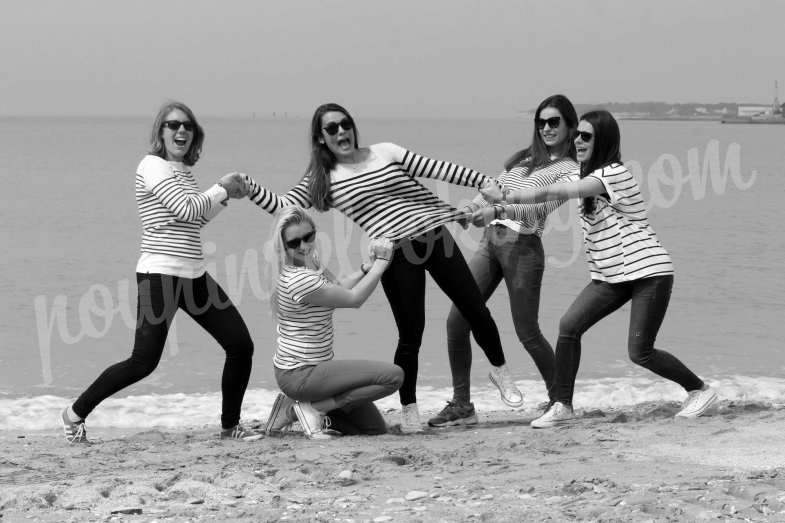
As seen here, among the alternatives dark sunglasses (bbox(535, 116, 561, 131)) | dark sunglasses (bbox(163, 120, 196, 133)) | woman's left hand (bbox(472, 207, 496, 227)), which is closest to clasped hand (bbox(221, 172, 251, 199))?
dark sunglasses (bbox(163, 120, 196, 133))

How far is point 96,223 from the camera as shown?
73.9 ft

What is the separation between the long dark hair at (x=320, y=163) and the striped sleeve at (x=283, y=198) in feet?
0.21

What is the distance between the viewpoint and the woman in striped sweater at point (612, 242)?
5457 mm

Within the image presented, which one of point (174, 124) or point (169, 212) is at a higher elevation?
point (174, 124)

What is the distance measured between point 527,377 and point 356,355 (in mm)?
1907

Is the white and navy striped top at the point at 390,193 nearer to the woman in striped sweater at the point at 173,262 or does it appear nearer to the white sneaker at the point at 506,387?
the woman in striped sweater at the point at 173,262

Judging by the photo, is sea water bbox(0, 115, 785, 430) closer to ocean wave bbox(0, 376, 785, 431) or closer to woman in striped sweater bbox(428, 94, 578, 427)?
ocean wave bbox(0, 376, 785, 431)

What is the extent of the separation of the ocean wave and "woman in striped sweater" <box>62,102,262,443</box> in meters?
1.86

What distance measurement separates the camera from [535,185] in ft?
19.4

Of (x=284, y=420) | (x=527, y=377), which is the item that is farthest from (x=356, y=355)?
(x=284, y=420)

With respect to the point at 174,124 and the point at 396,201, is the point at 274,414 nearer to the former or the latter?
the point at 396,201

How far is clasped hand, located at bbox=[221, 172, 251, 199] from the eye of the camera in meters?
5.72

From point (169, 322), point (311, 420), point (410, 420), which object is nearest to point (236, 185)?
point (169, 322)

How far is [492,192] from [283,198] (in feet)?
3.86
